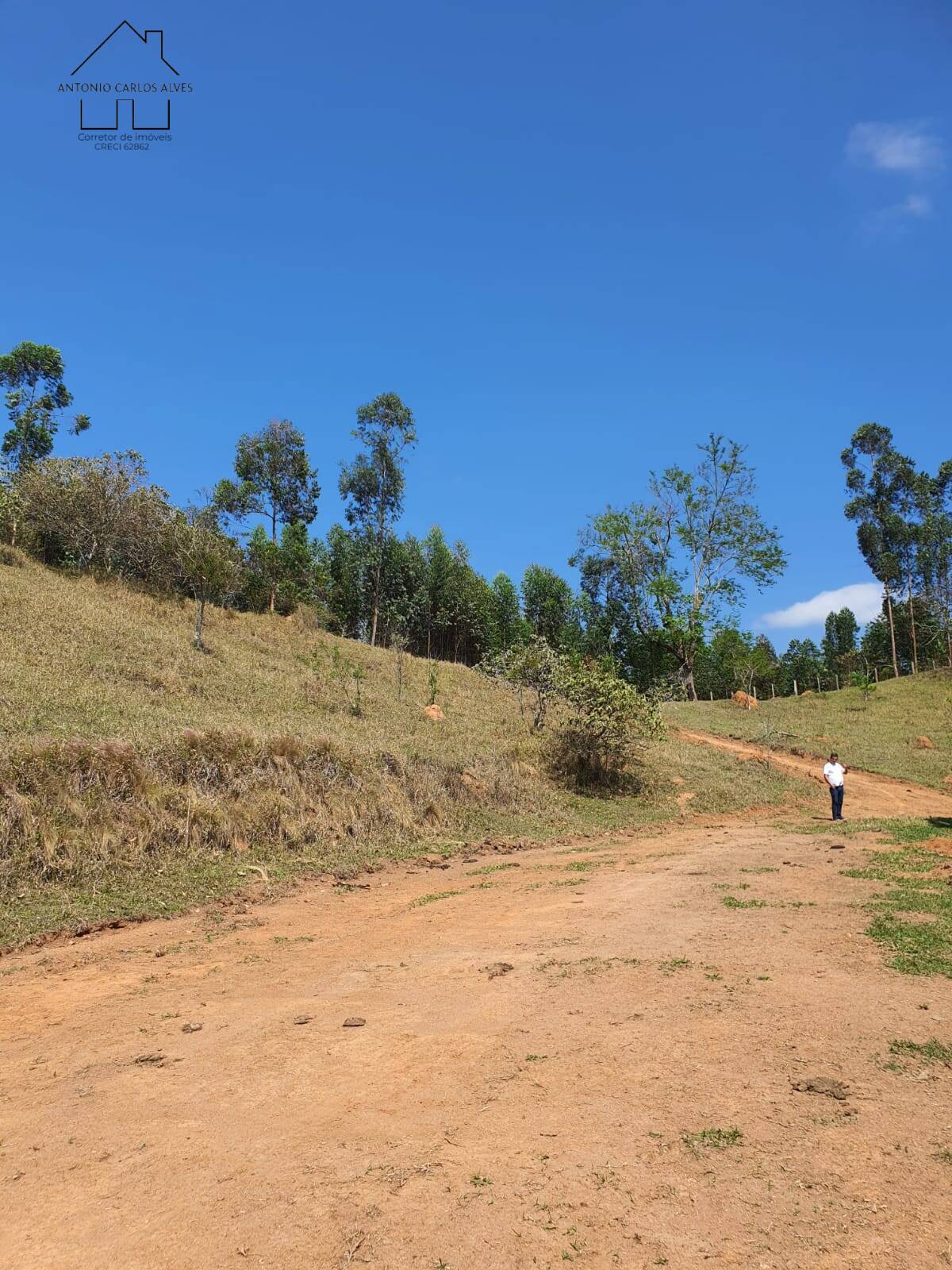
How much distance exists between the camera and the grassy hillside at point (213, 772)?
31.9 feet

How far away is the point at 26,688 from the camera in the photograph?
1416 cm

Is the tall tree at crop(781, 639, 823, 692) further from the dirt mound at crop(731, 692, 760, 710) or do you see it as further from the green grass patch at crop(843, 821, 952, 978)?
the green grass patch at crop(843, 821, 952, 978)

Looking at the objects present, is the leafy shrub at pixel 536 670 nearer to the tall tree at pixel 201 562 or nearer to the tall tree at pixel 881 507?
the tall tree at pixel 201 562

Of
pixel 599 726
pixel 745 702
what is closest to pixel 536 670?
pixel 599 726

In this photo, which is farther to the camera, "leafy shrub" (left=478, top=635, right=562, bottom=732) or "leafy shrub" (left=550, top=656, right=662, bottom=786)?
"leafy shrub" (left=478, top=635, right=562, bottom=732)

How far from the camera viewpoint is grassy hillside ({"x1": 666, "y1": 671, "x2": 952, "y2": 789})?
87.0 ft

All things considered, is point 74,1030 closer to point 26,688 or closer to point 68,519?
point 26,688

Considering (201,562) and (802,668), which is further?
(802,668)

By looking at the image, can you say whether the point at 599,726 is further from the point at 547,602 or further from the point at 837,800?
the point at 547,602

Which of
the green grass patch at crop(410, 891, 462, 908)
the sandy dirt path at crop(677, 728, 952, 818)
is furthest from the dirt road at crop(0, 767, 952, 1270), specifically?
the sandy dirt path at crop(677, 728, 952, 818)

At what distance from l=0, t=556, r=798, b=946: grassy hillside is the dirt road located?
2.29m

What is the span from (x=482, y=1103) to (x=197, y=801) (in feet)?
27.9

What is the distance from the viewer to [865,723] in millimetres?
34469

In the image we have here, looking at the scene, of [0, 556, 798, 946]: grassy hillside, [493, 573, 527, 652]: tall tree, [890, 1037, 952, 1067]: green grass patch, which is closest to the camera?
[890, 1037, 952, 1067]: green grass patch
